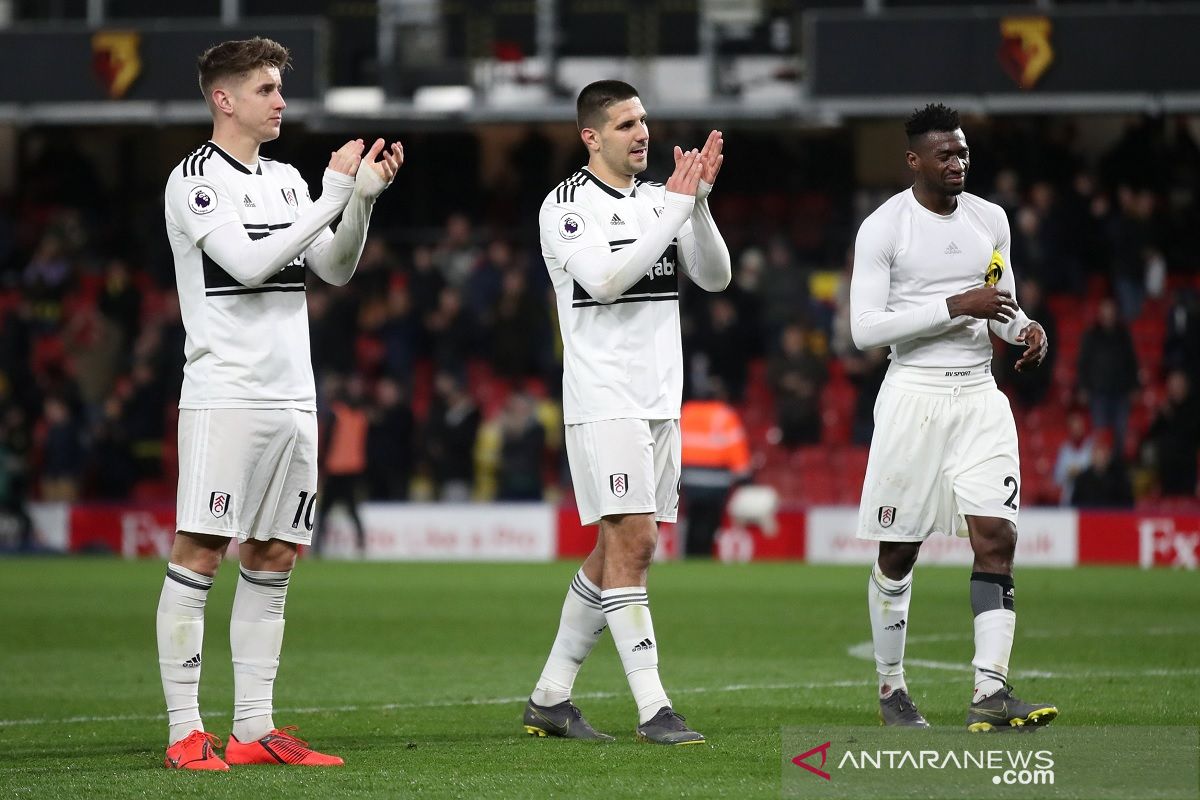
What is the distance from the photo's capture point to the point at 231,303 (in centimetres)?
663

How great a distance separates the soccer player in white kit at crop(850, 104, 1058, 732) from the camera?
23.4 feet

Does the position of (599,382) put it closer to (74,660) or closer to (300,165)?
(74,660)

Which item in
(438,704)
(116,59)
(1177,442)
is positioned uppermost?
Answer: (116,59)

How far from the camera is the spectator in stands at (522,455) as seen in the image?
840 inches

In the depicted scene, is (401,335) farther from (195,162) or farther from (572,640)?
(195,162)

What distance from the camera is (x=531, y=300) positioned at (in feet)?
74.2

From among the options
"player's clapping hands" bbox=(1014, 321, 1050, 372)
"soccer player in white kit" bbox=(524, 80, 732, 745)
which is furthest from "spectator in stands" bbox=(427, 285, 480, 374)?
"player's clapping hands" bbox=(1014, 321, 1050, 372)

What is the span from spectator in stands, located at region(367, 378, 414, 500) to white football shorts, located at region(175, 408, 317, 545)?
1478 cm

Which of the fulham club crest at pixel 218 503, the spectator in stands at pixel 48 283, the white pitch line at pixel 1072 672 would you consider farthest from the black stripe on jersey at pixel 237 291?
the spectator in stands at pixel 48 283

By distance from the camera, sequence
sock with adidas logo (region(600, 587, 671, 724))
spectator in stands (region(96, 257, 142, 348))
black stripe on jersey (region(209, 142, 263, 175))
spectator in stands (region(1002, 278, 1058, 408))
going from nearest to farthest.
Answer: black stripe on jersey (region(209, 142, 263, 175)) < sock with adidas logo (region(600, 587, 671, 724)) < spectator in stands (region(1002, 278, 1058, 408)) < spectator in stands (region(96, 257, 142, 348))

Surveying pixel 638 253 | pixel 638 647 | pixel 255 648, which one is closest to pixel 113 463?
pixel 255 648

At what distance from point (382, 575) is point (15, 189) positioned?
13.1 meters

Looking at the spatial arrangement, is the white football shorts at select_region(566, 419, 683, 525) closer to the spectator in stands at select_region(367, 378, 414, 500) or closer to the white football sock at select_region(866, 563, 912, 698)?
the white football sock at select_region(866, 563, 912, 698)

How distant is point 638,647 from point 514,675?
293 centimetres
